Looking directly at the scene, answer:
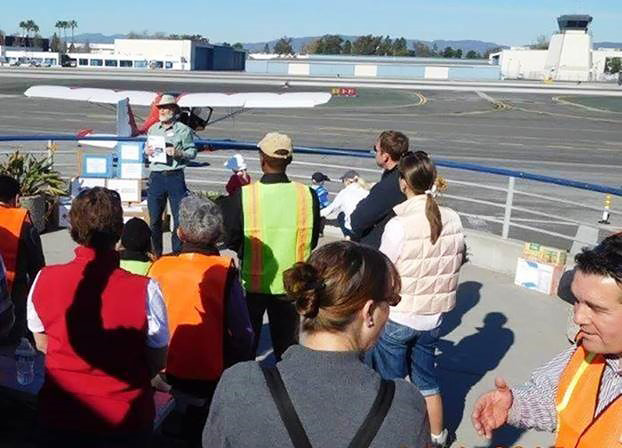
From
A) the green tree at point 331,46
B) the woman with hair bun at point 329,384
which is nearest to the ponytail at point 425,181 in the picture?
the woman with hair bun at point 329,384

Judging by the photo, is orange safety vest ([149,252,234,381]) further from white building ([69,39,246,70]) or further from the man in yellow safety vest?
white building ([69,39,246,70])

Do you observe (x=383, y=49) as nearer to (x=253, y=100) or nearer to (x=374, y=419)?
(x=253, y=100)

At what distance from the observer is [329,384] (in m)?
1.89

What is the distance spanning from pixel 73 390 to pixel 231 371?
1.36 metres

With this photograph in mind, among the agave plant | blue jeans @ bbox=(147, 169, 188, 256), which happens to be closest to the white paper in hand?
blue jeans @ bbox=(147, 169, 188, 256)

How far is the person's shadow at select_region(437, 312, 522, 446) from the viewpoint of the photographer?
16.9 feet

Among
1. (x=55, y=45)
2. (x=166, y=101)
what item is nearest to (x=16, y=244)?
(x=166, y=101)

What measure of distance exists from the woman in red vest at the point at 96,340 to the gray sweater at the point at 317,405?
1.14 meters

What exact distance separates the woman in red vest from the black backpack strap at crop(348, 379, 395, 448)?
1402mm

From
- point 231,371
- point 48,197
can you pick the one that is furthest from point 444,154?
point 231,371

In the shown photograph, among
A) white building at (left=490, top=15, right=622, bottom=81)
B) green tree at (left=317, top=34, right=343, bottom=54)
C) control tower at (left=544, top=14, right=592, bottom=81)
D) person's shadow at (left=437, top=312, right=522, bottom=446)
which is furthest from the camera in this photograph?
green tree at (left=317, top=34, right=343, bottom=54)

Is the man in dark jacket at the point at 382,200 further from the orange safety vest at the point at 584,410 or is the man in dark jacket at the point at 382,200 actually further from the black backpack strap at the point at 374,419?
the black backpack strap at the point at 374,419

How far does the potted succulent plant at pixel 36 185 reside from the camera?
923cm

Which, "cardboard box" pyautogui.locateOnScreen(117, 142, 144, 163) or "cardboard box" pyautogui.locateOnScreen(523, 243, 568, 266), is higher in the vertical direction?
"cardboard box" pyautogui.locateOnScreen(117, 142, 144, 163)
